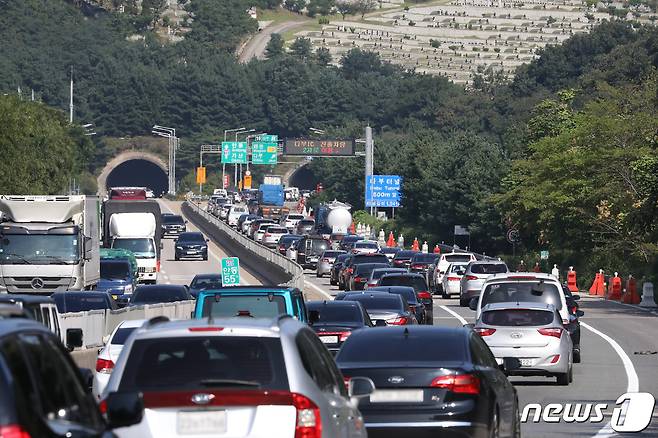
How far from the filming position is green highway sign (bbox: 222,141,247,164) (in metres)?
146

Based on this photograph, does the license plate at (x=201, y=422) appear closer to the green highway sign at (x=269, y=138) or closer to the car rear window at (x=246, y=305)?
the car rear window at (x=246, y=305)

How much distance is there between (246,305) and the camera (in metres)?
20.8

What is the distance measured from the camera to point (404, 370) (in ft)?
48.7

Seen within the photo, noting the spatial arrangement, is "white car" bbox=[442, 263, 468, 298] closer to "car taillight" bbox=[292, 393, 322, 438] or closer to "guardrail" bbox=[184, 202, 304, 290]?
"guardrail" bbox=[184, 202, 304, 290]

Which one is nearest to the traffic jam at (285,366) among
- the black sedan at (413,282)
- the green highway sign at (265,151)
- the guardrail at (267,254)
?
the black sedan at (413,282)

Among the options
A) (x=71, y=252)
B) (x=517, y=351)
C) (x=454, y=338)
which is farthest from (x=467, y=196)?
(x=454, y=338)

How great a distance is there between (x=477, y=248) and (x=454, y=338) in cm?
8195

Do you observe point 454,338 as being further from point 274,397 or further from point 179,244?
point 179,244

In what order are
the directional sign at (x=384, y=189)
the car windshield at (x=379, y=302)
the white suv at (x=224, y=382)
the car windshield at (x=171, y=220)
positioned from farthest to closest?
the directional sign at (x=384, y=189) → the car windshield at (x=171, y=220) → the car windshield at (x=379, y=302) → the white suv at (x=224, y=382)

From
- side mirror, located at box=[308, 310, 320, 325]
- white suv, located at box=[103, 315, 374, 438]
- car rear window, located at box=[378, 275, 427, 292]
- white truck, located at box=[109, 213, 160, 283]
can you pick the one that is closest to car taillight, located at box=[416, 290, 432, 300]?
car rear window, located at box=[378, 275, 427, 292]

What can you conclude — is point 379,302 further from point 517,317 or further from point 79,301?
point 79,301

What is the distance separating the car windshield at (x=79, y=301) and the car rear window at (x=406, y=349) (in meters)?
19.3

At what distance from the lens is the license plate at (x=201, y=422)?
10320mm

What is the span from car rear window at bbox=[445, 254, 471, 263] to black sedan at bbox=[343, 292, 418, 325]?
1033 inches
